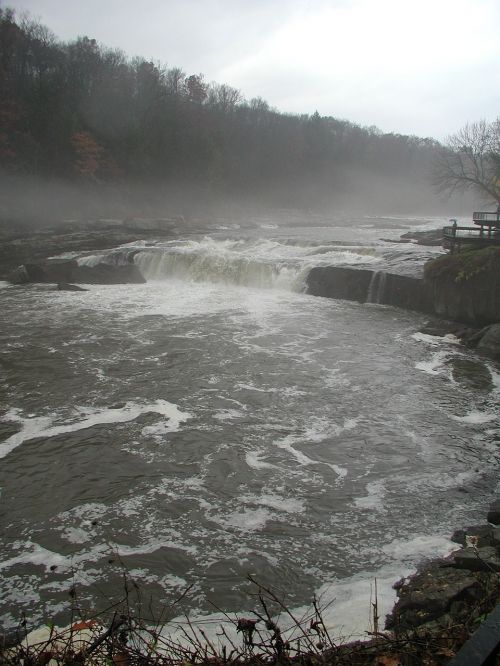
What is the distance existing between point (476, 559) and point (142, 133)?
54.0 metres

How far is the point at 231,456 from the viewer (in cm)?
838

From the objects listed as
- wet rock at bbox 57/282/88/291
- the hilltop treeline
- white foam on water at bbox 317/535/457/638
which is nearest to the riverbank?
white foam on water at bbox 317/535/457/638

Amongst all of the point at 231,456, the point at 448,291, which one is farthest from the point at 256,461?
the point at 448,291

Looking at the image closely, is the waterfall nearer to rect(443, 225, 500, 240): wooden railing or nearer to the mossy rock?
→ the mossy rock

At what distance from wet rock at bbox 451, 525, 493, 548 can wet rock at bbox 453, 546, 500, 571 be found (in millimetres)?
325

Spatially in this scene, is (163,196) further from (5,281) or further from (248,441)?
(248,441)

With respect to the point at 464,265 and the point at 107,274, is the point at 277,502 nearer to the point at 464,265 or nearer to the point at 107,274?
the point at 464,265

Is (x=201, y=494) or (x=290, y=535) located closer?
(x=290, y=535)

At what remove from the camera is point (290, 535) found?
255 inches

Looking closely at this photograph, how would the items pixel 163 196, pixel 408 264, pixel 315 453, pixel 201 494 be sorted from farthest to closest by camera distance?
pixel 163 196 → pixel 408 264 → pixel 315 453 → pixel 201 494

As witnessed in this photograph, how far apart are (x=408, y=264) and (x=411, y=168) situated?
89.7 metres

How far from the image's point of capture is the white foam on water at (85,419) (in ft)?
29.2

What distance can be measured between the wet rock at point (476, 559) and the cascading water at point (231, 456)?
56cm

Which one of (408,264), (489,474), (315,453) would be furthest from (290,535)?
(408,264)
